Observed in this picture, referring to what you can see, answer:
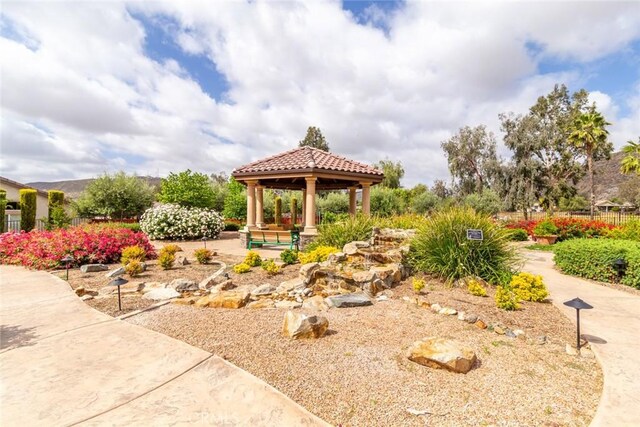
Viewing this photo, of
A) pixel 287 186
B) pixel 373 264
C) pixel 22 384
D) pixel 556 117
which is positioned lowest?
pixel 22 384

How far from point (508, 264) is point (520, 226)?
13.9 metres

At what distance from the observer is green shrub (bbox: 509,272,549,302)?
5.27 metres

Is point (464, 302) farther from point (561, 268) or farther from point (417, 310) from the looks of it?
point (561, 268)

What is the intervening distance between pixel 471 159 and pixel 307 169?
2577 cm

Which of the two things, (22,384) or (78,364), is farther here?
(78,364)

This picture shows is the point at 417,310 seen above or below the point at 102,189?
below


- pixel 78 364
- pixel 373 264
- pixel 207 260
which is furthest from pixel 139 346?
pixel 207 260

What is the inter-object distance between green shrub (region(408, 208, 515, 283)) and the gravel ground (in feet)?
5.19

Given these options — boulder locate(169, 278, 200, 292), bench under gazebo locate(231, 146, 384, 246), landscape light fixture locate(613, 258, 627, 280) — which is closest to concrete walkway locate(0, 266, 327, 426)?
boulder locate(169, 278, 200, 292)

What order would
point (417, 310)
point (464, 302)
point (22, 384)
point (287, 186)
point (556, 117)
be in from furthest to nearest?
point (556, 117)
point (287, 186)
point (464, 302)
point (417, 310)
point (22, 384)

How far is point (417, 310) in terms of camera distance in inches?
187

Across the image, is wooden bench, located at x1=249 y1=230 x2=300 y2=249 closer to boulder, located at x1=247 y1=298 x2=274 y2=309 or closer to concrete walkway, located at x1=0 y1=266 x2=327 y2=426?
boulder, located at x1=247 y1=298 x2=274 y2=309

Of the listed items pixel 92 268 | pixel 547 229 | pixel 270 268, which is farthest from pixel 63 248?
pixel 547 229

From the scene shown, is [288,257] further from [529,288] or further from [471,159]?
[471,159]
